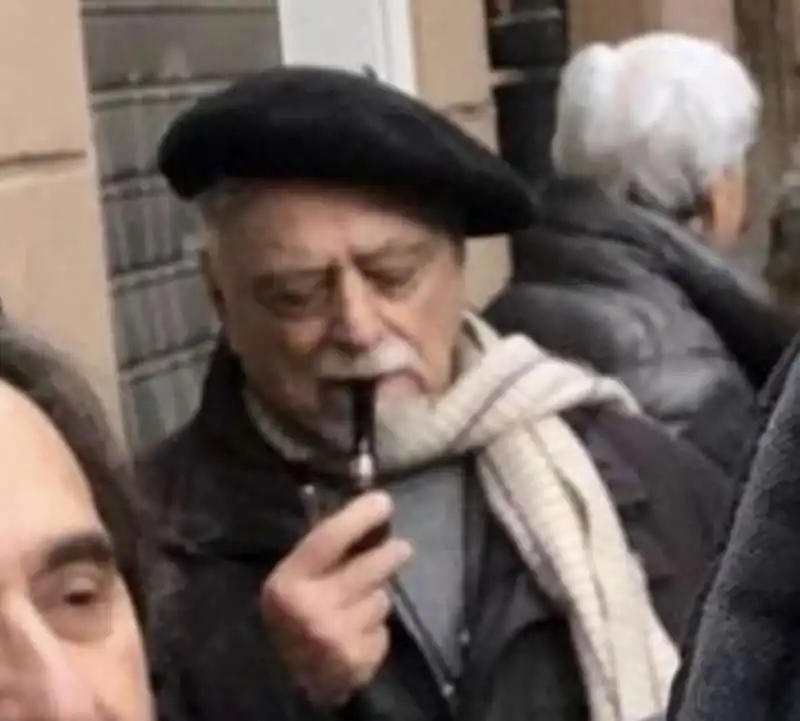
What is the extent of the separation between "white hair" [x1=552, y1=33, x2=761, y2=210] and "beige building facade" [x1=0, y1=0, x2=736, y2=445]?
1.40 feet

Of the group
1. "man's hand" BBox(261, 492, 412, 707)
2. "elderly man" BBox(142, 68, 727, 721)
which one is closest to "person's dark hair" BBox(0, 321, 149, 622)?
"man's hand" BBox(261, 492, 412, 707)

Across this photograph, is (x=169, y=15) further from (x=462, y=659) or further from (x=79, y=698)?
(x=79, y=698)

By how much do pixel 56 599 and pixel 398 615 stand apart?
2.01ft

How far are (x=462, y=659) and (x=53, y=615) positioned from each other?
629 mm

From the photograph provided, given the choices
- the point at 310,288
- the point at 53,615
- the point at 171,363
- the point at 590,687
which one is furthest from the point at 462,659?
the point at 171,363

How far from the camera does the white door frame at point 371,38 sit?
2875 mm

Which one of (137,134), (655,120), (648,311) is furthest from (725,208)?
(137,134)

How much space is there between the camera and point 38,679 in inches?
39.4

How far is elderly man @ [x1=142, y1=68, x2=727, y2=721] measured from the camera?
5.40 feet

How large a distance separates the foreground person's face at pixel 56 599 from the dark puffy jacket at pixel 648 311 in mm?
1185

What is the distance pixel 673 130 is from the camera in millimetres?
2545

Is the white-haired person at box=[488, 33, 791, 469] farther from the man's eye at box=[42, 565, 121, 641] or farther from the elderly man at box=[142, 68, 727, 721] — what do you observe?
the man's eye at box=[42, 565, 121, 641]

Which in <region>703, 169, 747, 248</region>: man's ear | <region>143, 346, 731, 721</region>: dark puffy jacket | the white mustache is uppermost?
the white mustache

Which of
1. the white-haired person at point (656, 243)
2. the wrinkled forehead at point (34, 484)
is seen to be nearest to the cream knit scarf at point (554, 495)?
the white-haired person at point (656, 243)
